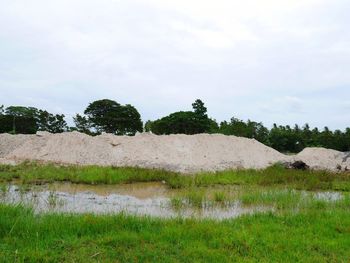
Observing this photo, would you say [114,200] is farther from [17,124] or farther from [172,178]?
[17,124]

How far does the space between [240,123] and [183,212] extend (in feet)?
109

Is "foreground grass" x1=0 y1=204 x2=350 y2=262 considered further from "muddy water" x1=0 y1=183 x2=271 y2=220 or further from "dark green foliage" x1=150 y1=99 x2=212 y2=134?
"dark green foliage" x1=150 y1=99 x2=212 y2=134

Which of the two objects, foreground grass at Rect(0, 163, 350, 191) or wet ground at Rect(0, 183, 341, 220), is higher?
foreground grass at Rect(0, 163, 350, 191)

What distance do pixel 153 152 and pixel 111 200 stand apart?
1442 centimetres

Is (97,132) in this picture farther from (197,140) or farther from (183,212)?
(183,212)

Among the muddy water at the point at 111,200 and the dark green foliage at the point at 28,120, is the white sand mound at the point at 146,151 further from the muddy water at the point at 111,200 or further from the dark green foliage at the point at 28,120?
the dark green foliage at the point at 28,120

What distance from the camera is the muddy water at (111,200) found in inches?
377

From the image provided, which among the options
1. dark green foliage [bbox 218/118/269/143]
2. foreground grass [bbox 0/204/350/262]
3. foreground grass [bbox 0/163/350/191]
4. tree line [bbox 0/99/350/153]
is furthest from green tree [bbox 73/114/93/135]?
foreground grass [bbox 0/204/350/262]

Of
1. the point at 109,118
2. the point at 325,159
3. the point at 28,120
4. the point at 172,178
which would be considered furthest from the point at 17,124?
the point at 172,178

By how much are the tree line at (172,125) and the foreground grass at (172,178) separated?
23908 mm

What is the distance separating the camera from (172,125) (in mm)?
44750

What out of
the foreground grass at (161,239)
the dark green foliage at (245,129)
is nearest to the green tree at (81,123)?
the dark green foliage at (245,129)

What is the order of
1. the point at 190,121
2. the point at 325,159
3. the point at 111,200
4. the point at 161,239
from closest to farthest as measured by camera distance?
the point at 161,239
the point at 111,200
the point at 325,159
the point at 190,121

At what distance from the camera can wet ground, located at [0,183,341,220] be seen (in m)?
9.59
